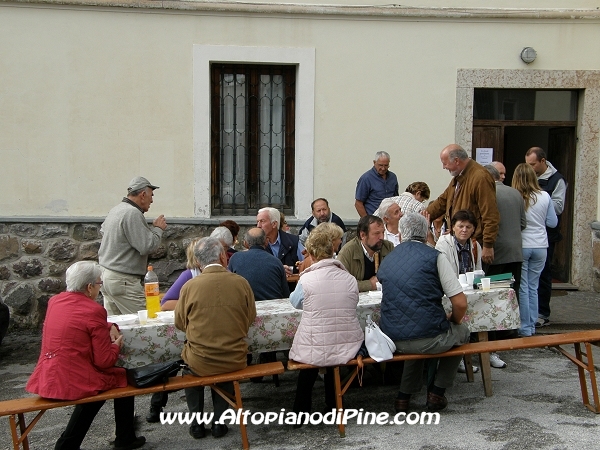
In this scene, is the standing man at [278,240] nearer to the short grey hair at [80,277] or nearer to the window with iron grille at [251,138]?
the window with iron grille at [251,138]

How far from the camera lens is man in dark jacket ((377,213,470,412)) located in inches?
199

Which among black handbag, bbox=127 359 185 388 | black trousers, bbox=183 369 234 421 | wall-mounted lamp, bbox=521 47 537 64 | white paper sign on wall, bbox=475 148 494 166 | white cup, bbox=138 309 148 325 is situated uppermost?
wall-mounted lamp, bbox=521 47 537 64

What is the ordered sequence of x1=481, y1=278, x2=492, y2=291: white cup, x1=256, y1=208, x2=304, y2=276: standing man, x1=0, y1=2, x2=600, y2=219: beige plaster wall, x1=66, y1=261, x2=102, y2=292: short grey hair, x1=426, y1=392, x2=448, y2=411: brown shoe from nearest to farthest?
x1=66, y1=261, x2=102, y2=292: short grey hair < x1=426, y1=392, x2=448, y2=411: brown shoe < x1=481, y1=278, x2=492, y2=291: white cup < x1=256, y1=208, x2=304, y2=276: standing man < x1=0, y1=2, x2=600, y2=219: beige plaster wall

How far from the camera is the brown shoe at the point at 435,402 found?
539 centimetres

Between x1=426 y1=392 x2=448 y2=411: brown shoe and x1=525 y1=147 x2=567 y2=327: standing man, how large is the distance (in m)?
2.72

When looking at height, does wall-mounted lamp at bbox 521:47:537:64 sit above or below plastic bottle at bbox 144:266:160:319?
above

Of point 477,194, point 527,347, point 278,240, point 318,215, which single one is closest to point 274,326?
point 527,347

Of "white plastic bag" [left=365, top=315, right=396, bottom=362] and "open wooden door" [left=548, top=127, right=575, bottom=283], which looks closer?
"white plastic bag" [left=365, top=315, right=396, bottom=362]

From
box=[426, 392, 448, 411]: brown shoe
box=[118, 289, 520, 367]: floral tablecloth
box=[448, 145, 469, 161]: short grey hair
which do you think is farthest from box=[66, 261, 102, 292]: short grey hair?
box=[448, 145, 469, 161]: short grey hair

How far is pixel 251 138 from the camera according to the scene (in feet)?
29.9

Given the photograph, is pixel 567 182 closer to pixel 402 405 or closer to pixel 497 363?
pixel 497 363

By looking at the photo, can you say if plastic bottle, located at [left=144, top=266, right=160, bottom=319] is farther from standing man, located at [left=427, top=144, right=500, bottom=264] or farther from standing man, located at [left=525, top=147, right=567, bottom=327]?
standing man, located at [left=525, top=147, right=567, bottom=327]

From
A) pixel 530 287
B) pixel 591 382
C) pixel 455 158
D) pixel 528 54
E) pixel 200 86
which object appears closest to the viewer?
pixel 591 382

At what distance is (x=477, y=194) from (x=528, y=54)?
3.17m
